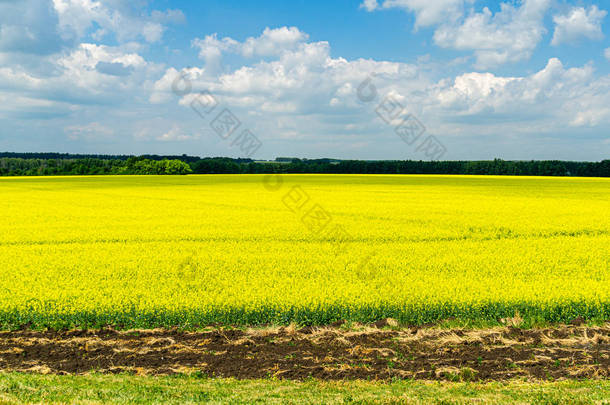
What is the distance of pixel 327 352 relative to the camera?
8.93 meters

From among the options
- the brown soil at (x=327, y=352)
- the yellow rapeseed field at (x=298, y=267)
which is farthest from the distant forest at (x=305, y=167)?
the brown soil at (x=327, y=352)

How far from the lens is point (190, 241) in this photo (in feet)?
67.3

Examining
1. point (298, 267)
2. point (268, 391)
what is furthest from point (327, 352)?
point (298, 267)

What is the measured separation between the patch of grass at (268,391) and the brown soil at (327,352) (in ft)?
1.45

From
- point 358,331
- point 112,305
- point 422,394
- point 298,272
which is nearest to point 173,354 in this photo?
point 112,305

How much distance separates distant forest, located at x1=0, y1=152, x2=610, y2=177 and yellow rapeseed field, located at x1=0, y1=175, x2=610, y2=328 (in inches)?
2761

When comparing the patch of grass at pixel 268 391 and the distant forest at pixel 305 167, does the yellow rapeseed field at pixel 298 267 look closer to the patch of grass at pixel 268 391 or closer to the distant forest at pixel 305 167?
the patch of grass at pixel 268 391

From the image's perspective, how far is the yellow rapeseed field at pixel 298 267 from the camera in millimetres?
10805

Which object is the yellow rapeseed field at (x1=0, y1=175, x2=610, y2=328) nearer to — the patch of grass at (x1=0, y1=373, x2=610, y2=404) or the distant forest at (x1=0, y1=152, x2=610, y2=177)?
the patch of grass at (x1=0, y1=373, x2=610, y2=404)

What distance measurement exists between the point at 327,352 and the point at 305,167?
95.5 meters

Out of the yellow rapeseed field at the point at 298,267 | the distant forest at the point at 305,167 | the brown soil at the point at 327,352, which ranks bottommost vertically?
the brown soil at the point at 327,352

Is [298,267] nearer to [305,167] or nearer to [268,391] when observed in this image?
[268,391]

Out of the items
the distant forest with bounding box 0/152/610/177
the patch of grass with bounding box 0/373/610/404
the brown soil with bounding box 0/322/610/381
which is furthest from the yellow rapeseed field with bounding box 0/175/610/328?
the distant forest with bounding box 0/152/610/177

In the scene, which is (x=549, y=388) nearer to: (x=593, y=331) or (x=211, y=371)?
(x=593, y=331)
